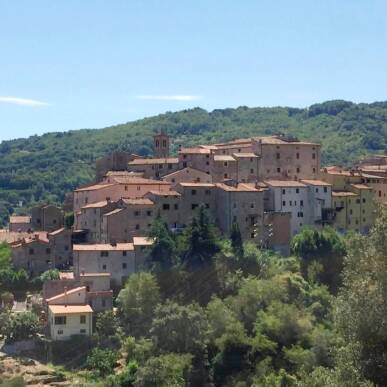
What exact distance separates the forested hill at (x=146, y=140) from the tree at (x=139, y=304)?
74.6 m

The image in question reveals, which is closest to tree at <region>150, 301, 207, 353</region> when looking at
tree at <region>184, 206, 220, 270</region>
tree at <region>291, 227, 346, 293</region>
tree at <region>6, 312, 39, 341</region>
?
tree at <region>184, 206, 220, 270</region>

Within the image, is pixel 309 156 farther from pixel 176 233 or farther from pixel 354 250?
pixel 354 250

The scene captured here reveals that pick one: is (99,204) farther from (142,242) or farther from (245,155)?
(245,155)

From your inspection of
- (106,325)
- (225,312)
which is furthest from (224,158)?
(106,325)

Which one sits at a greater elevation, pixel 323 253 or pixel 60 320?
pixel 323 253

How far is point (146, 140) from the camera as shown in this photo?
168 meters

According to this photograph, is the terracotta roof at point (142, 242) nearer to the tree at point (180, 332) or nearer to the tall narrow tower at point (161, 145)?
the tree at point (180, 332)

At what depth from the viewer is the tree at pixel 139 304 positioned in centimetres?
5272

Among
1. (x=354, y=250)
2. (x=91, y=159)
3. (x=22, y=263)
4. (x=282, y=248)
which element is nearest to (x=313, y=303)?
(x=282, y=248)

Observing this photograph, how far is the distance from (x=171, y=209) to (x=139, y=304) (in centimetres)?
971

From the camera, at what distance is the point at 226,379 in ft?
164

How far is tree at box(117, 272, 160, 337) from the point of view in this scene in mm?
52719

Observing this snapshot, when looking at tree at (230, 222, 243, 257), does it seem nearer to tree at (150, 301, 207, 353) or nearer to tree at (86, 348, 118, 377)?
tree at (150, 301, 207, 353)

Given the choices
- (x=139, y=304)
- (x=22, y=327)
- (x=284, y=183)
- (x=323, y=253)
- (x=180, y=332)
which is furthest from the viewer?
(x=284, y=183)
